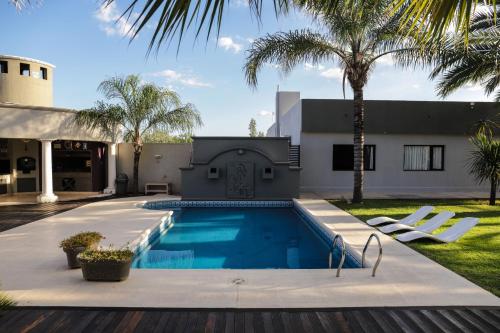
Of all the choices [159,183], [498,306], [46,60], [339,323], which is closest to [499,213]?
[498,306]

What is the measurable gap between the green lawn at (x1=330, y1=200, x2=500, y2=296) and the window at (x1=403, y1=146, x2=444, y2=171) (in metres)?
4.88

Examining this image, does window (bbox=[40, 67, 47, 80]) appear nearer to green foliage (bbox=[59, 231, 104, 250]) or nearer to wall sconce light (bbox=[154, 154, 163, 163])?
wall sconce light (bbox=[154, 154, 163, 163])

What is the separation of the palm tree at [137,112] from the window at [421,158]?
11512 millimetres

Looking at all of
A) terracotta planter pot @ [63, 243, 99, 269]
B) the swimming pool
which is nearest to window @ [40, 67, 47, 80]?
the swimming pool

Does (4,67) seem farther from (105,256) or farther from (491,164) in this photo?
(491,164)

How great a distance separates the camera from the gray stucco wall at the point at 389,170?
18.0 meters

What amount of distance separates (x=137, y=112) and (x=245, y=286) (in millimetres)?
12715

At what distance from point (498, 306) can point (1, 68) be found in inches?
846

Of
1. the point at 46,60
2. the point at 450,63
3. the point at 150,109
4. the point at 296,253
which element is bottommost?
the point at 296,253

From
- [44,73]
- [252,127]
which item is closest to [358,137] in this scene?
[44,73]

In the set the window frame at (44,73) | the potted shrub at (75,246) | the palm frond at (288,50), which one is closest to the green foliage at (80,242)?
the potted shrub at (75,246)

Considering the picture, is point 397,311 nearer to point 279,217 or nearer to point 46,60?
point 279,217

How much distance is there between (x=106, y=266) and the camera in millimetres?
5379

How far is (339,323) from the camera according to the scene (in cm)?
424
